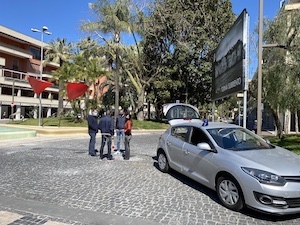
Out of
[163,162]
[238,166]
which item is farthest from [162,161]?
[238,166]

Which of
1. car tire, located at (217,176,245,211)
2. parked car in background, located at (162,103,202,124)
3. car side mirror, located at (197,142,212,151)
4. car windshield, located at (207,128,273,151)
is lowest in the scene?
car tire, located at (217,176,245,211)

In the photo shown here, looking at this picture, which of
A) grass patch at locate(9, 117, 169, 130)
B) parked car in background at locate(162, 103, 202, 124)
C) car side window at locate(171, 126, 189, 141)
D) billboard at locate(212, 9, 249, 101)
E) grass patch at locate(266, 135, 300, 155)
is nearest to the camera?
car side window at locate(171, 126, 189, 141)

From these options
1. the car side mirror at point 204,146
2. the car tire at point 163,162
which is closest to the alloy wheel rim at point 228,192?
the car side mirror at point 204,146

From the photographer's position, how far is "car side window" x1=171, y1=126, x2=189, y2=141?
278 inches

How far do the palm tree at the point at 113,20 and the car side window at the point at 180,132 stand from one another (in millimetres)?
17962

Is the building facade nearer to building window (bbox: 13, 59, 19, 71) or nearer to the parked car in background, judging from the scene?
building window (bbox: 13, 59, 19, 71)

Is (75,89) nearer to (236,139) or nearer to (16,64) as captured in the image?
(236,139)

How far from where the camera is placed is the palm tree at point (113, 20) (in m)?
25.1

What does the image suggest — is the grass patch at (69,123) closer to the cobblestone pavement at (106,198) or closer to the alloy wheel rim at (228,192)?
the cobblestone pavement at (106,198)

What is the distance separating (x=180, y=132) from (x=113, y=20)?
19862 millimetres

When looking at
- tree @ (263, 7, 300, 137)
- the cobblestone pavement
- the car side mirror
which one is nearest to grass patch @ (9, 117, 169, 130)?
tree @ (263, 7, 300, 137)

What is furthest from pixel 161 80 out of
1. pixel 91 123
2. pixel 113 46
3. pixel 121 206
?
pixel 121 206

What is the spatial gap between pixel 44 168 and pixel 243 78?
6822 millimetres

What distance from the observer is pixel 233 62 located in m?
11.7
